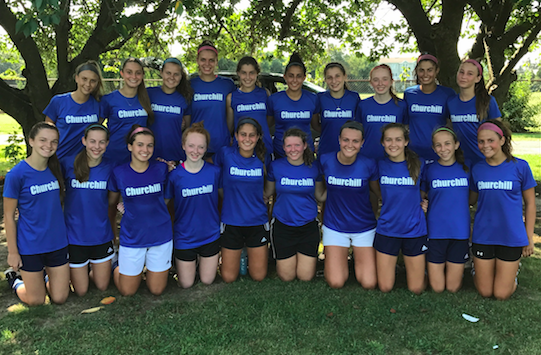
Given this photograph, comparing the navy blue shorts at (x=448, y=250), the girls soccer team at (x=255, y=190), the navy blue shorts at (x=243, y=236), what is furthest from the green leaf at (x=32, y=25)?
the navy blue shorts at (x=448, y=250)

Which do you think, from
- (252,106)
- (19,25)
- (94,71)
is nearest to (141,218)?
(94,71)

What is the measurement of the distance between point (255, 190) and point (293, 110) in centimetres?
106

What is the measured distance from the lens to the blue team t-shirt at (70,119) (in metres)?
4.36

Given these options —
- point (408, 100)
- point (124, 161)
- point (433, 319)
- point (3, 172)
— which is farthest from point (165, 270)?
point (3, 172)

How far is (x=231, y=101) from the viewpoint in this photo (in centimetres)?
491

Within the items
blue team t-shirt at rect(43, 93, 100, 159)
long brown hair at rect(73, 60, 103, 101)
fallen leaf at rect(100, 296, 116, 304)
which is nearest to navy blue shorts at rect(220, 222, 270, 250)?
fallen leaf at rect(100, 296, 116, 304)

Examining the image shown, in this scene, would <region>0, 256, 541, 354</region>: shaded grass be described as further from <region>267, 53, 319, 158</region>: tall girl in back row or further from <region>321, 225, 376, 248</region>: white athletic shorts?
<region>267, 53, 319, 158</region>: tall girl in back row

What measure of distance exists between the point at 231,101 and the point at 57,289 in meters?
2.59

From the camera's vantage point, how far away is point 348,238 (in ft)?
14.5

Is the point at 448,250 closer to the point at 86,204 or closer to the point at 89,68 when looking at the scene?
the point at 86,204

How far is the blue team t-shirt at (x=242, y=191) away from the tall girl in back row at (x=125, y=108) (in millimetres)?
1045

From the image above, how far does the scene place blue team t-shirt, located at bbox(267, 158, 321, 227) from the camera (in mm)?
4375

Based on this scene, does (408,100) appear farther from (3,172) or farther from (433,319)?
(3,172)

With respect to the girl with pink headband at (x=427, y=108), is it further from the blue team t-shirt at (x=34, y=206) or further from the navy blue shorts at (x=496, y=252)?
the blue team t-shirt at (x=34, y=206)
